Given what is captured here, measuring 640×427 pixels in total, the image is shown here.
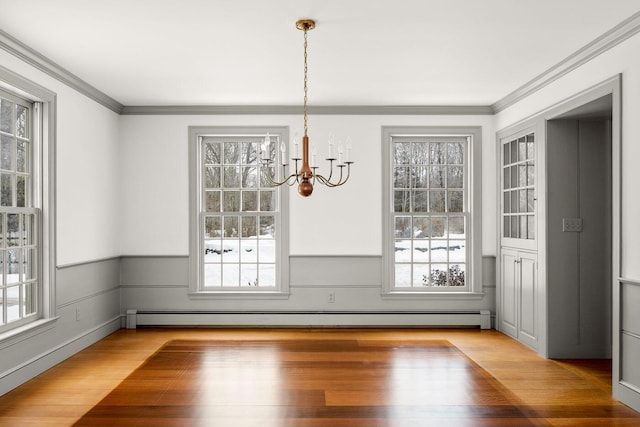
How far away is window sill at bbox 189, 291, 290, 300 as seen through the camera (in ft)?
19.9

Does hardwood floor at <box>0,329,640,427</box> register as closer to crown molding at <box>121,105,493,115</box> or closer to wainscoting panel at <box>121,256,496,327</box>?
A: wainscoting panel at <box>121,256,496,327</box>

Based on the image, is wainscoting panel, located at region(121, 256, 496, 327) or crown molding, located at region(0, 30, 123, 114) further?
wainscoting panel, located at region(121, 256, 496, 327)

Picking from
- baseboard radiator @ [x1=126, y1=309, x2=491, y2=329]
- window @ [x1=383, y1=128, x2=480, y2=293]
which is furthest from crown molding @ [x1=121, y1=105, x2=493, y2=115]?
baseboard radiator @ [x1=126, y1=309, x2=491, y2=329]

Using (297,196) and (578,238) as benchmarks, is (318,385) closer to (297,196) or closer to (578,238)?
(297,196)

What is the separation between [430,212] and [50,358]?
4231 millimetres

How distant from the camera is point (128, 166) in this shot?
20.0ft

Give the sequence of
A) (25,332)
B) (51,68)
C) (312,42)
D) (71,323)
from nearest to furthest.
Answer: (312,42) < (25,332) < (51,68) < (71,323)

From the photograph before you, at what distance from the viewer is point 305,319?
608 centimetres

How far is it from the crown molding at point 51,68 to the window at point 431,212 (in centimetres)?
326

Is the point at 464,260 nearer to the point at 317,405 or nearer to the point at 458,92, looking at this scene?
the point at 458,92

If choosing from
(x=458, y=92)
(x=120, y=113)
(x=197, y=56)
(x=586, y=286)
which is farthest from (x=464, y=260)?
(x=120, y=113)

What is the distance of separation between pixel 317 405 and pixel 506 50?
10.1ft

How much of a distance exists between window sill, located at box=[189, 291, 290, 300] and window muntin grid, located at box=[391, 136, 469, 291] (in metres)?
1.40

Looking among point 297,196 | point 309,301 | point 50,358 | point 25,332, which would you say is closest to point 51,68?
point 25,332
